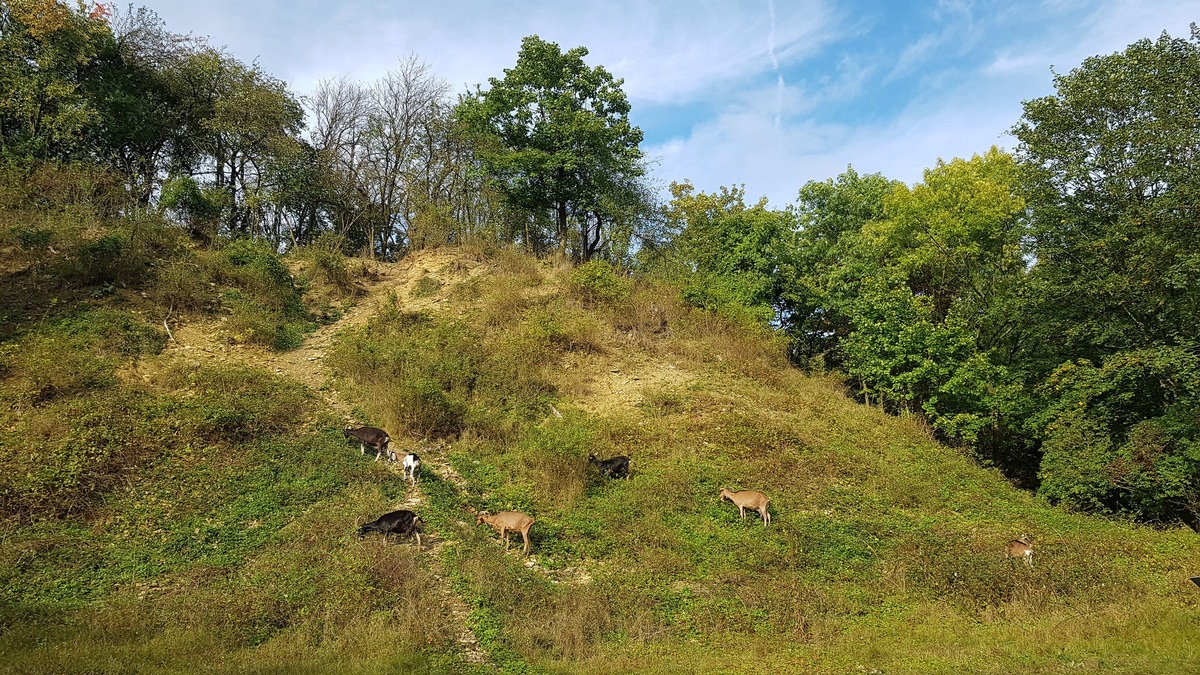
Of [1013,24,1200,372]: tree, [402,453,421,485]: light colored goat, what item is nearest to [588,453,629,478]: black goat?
[402,453,421,485]: light colored goat

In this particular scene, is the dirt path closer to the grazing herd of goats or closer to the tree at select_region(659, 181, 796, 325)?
the grazing herd of goats

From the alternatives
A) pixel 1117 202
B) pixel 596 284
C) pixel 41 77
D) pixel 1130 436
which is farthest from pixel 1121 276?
pixel 41 77

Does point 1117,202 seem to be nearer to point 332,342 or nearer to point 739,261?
point 739,261

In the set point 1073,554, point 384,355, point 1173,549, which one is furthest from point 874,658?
point 384,355

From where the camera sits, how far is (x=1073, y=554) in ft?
35.1

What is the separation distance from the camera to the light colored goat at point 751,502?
11.7 m

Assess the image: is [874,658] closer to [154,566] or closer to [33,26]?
[154,566]

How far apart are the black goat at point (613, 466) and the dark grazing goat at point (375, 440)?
4504mm

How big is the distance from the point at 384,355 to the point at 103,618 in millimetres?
9830

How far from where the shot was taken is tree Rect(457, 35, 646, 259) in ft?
77.4

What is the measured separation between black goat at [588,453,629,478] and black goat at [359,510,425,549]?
4262 mm

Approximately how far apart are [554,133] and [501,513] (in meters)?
17.5

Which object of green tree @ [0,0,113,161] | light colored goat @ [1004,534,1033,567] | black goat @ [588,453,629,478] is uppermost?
green tree @ [0,0,113,161]

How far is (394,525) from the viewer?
9.85 m
